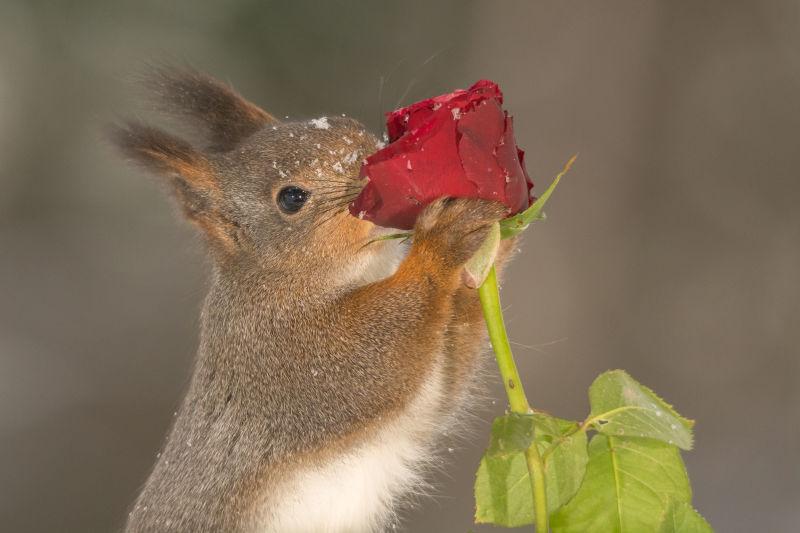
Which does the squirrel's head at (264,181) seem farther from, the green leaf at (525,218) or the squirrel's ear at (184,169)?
the green leaf at (525,218)

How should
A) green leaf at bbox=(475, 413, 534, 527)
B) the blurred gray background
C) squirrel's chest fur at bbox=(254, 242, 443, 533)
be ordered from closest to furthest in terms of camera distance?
green leaf at bbox=(475, 413, 534, 527) < squirrel's chest fur at bbox=(254, 242, 443, 533) < the blurred gray background

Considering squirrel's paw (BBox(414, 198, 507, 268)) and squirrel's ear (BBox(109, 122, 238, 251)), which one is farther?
squirrel's ear (BBox(109, 122, 238, 251))

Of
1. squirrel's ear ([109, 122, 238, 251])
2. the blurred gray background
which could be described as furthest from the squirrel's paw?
the blurred gray background

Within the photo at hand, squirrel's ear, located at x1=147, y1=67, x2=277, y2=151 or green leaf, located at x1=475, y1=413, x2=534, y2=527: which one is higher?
squirrel's ear, located at x1=147, y1=67, x2=277, y2=151

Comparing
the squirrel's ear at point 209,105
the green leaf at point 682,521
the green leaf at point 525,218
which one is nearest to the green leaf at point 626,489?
the green leaf at point 682,521

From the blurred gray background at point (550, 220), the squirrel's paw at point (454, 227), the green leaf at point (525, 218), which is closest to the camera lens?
the green leaf at point (525, 218)

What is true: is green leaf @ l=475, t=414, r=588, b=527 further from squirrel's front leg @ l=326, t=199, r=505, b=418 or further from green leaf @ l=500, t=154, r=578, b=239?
squirrel's front leg @ l=326, t=199, r=505, b=418
